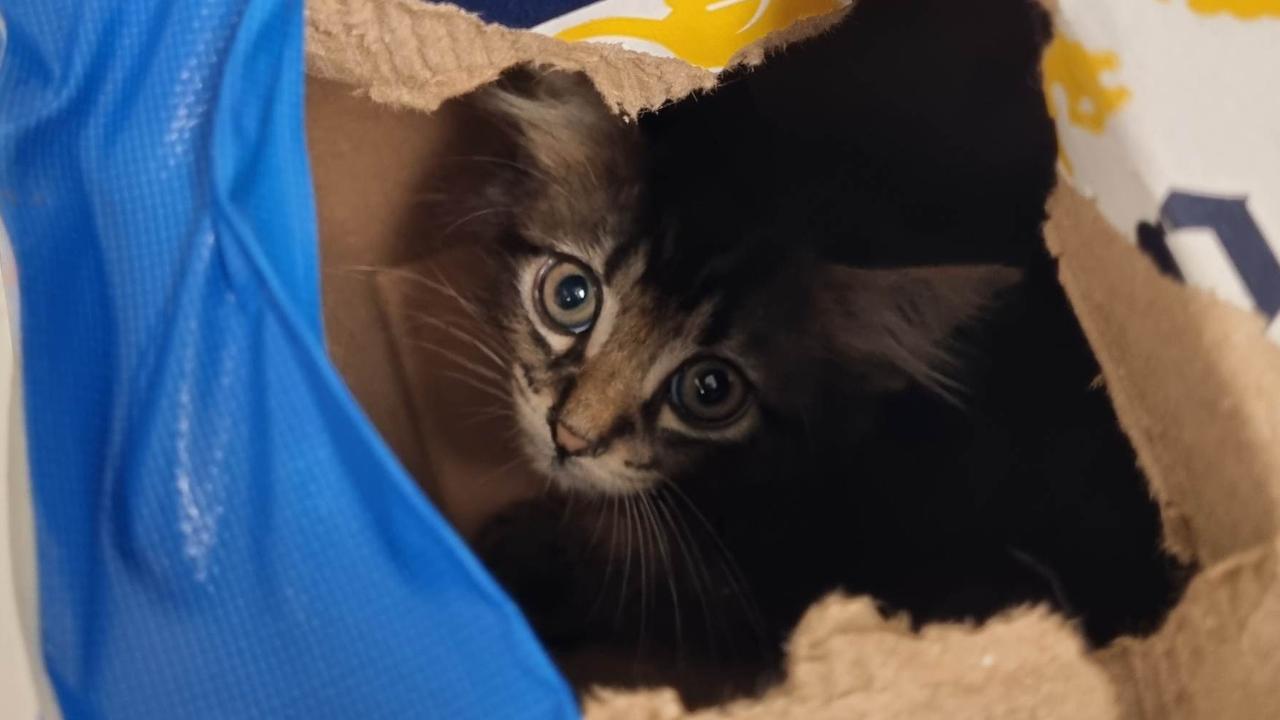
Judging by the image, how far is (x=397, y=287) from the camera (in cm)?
102

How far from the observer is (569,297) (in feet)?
2.84

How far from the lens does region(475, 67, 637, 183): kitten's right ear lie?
85 centimetres

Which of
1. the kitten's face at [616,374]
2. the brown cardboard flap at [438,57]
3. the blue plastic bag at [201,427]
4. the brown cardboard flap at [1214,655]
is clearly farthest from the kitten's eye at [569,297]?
the brown cardboard flap at [1214,655]

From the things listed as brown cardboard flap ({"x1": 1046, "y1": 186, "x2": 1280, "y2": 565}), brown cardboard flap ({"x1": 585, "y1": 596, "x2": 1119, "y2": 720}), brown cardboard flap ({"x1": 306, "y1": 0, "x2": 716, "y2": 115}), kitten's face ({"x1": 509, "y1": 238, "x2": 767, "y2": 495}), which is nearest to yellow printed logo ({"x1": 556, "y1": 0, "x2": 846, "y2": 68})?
brown cardboard flap ({"x1": 306, "y1": 0, "x2": 716, "y2": 115})

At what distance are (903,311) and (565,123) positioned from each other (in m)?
0.33

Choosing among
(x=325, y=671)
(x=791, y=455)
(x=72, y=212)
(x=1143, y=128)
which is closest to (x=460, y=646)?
(x=325, y=671)

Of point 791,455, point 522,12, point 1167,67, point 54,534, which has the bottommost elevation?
point 791,455

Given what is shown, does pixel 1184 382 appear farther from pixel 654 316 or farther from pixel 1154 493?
pixel 654 316

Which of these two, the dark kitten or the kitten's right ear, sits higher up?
the kitten's right ear

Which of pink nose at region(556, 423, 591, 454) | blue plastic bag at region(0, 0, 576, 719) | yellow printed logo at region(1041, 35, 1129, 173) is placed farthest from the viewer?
pink nose at region(556, 423, 591, 454)

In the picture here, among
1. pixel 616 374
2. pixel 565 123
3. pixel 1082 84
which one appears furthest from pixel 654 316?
pixel 1082 84

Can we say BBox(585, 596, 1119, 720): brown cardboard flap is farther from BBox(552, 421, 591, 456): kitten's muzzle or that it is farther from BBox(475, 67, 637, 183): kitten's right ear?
BBox(475, 67, 637, 183): kitten's right ear

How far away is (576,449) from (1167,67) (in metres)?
Result: 0.50

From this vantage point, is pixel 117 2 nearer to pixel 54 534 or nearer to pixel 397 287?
pixel 54 534
